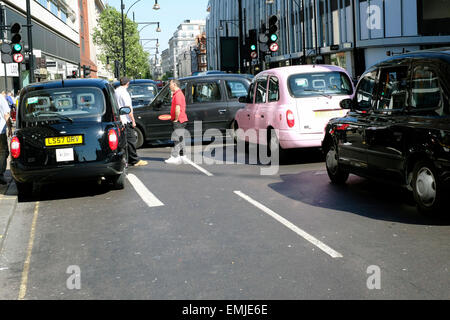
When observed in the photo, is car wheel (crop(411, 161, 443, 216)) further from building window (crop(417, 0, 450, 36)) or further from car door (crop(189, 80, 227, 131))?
building window (crop(417, 0, 450, 36))

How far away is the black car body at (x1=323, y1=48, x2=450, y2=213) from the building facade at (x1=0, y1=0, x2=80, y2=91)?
18005mm

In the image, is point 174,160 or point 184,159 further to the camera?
point 184,159

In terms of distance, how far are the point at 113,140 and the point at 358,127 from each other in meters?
3.52

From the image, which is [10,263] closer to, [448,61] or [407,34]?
[448,61]

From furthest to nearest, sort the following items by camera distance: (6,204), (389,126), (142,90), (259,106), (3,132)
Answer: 1. (142,90)
2. (259,106)
3. (3,132)
4. (6,204)
5. (389,126)

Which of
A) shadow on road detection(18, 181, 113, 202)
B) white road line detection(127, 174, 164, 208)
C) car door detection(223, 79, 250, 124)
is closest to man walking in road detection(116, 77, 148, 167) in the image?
white road line detection(127, 174, 164, 208)

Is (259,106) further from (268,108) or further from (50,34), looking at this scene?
(50,34)

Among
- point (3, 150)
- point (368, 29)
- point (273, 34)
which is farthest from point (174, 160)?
point (368, 29)

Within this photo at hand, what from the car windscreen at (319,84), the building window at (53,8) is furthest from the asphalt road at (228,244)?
the building window at (53,8)

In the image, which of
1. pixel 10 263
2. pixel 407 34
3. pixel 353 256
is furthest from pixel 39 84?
pixel 407 34

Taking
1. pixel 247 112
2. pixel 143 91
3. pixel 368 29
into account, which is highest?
pixel 368 29

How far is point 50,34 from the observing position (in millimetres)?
51500

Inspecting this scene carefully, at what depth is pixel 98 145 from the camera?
873 centimetres
